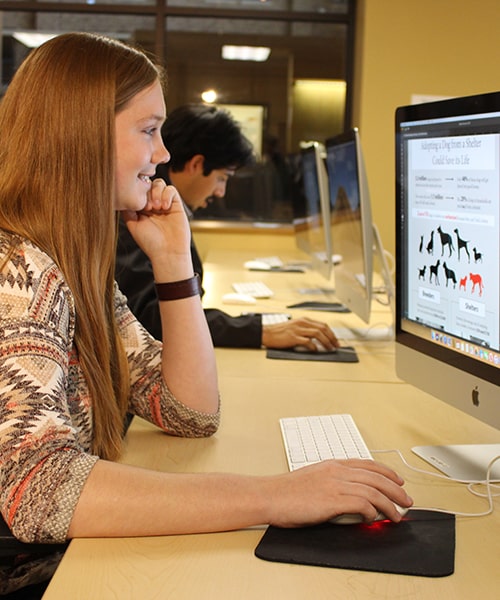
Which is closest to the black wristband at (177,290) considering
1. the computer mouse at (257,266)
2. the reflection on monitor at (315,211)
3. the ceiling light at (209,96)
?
the reflection on monitor at (315,211)

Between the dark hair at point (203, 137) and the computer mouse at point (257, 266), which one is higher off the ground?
the dark hair at point (203, 137)

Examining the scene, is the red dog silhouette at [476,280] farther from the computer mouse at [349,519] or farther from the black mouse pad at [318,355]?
the black mouse pad at [318,355]

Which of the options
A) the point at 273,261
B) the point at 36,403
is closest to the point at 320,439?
the point at 36,403

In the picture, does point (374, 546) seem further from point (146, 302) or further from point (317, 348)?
point (146, 302)

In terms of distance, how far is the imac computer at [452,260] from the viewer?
3.78 ft

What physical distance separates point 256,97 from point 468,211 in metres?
4.49

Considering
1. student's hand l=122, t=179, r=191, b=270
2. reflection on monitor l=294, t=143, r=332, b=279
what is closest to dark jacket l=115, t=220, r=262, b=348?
student's hand l=122, t=179, r=191, b=270

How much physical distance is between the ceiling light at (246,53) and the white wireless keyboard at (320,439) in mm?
4423

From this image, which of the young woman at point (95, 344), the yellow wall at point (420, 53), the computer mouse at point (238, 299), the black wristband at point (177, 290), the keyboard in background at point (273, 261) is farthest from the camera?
the yellow wall at point (420, 53)

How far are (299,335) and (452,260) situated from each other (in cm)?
87

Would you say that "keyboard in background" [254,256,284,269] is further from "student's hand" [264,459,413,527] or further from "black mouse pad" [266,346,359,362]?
"student's hand" [264,459,413,527]

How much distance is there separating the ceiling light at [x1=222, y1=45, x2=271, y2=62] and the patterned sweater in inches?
183

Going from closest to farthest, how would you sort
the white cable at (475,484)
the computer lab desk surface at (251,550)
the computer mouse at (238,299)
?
the computer lab desk surface at (251,550), the white cable at (475,484), the computer mouse at (238,299)

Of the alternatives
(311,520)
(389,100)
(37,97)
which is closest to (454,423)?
(311,520)
